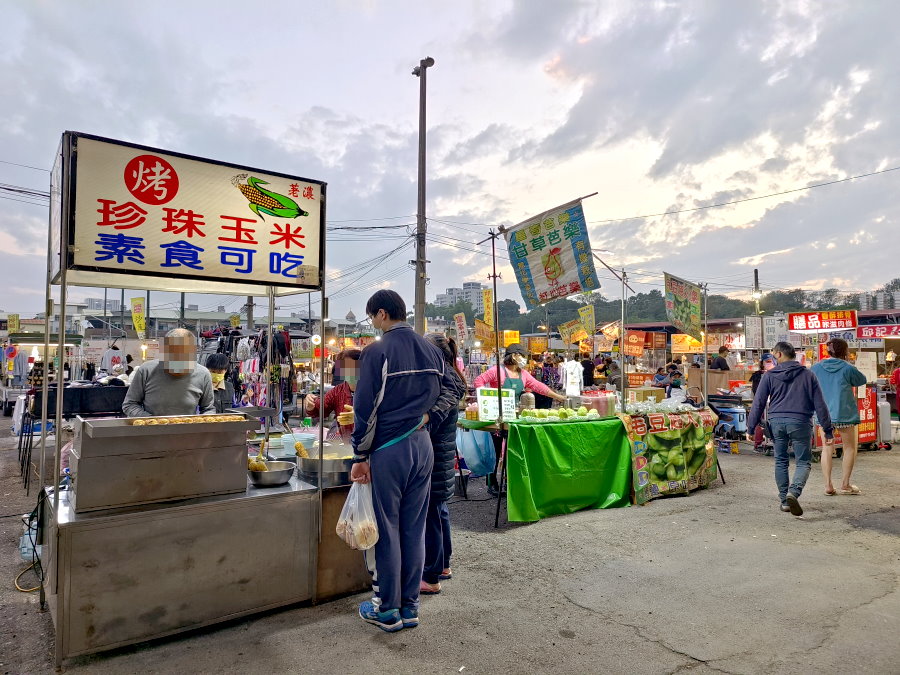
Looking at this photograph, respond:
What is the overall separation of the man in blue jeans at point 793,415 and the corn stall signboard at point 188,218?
501 centimetres

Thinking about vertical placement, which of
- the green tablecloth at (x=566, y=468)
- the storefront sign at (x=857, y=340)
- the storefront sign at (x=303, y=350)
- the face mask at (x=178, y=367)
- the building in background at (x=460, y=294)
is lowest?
the green tablecloth at (x=566, y=468)

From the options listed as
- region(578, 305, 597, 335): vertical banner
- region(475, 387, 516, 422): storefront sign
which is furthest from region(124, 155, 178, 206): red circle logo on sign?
region(578, 305, 597, 335): vertical banner

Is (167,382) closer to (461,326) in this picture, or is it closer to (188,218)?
(188,218)

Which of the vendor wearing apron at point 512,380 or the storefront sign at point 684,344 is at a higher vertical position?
the storefront sign at point 684,344

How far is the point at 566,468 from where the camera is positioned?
5.37 meters

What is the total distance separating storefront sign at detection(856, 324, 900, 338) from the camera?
16.2 meters

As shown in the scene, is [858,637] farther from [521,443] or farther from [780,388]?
[780,388]

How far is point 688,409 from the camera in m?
6.66

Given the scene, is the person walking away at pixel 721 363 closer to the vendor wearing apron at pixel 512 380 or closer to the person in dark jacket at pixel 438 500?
the vendor wearing apron at pixel 512 380

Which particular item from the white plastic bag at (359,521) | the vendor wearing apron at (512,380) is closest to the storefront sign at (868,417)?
the vendor wearing apron at (512,380)

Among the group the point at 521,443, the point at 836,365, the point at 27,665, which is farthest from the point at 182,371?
the point at 836,365

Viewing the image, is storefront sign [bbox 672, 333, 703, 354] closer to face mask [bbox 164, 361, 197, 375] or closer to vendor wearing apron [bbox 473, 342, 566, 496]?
vendor wearing apron [bbox 473, 342, 566, 496]

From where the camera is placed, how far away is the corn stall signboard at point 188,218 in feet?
8.96

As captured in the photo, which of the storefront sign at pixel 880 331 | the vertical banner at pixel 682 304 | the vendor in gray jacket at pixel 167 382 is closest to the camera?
the vendor in gray jacket at pixel 167 382
